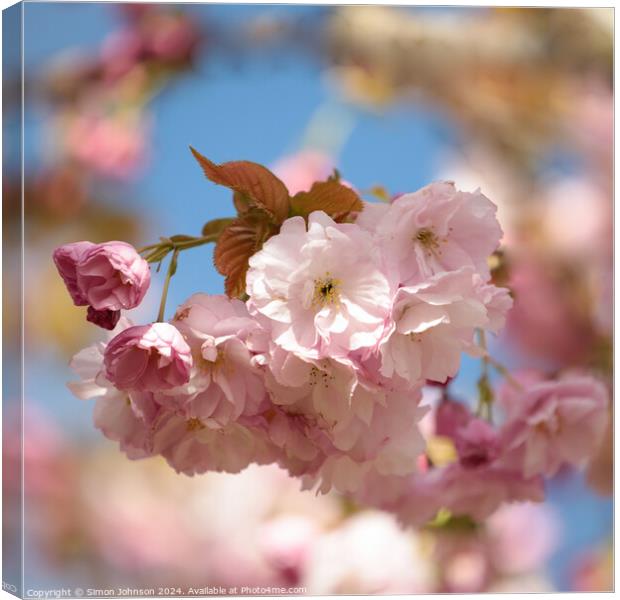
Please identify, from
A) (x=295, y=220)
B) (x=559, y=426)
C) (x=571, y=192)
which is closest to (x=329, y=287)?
(x=295, y=220)

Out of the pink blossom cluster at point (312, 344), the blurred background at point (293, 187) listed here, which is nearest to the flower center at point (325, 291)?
the pink blossom cluster at point (312, 344)

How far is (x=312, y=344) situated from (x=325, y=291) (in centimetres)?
5

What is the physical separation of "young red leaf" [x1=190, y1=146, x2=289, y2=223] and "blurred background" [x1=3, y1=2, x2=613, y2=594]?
0.25 meters

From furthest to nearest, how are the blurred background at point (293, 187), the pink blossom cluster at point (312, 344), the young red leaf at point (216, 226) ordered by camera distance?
the blurred background at point (293, 187) → the young red leaf at point (216, 226) → the pink blossom cluster at point (312, 344)

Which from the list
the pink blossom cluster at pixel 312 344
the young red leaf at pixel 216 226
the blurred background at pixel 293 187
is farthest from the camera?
the blurred background at pixel 293 187

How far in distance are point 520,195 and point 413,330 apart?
0.48 metres

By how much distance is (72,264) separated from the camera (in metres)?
0.78

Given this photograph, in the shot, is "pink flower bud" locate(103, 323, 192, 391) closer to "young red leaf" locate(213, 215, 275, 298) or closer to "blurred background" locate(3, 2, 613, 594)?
"young red leaf" locate(213, 215, 275, 298)

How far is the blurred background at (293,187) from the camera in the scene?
1.09 meters

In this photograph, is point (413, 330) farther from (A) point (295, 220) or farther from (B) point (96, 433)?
(B) point (96, 433)

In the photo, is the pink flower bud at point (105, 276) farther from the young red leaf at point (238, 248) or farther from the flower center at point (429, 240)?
the flower center at point (429, 240)

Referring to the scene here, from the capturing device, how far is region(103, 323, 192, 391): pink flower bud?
752 millimetres

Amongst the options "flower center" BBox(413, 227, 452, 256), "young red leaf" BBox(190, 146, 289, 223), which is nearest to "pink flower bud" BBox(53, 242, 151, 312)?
A: "young red leaf" BBox(190, 146, 289, 223)

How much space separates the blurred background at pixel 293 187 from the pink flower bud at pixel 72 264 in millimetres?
294
